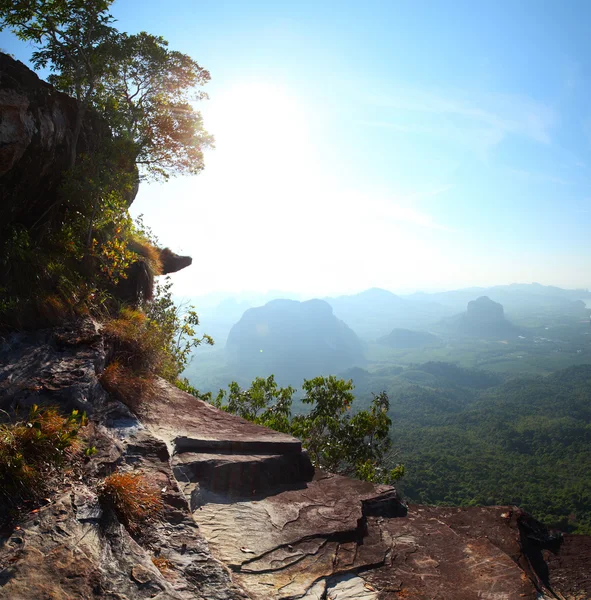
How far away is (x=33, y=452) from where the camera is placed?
14.5 feet

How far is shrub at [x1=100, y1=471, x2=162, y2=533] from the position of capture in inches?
183

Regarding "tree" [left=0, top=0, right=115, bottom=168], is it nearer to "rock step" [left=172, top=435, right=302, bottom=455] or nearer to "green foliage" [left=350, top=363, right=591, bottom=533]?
"rock step" [left=172, top=435, right=302, bottom=455]

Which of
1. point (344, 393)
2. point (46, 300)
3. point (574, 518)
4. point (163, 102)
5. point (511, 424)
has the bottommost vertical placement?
point (511, 424)

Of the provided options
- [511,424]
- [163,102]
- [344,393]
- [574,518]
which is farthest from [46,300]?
[511,424]

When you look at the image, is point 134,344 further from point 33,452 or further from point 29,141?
point 29,141

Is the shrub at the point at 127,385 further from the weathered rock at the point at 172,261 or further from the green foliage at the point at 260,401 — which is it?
the weathered rock at the point at 172,261

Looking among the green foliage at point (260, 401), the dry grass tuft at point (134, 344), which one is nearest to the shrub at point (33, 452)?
the dry grass tuft at point (134, 344)

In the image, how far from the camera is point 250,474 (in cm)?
749

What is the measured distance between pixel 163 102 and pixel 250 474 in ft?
52.0

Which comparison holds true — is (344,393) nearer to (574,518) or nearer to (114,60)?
(114,60)

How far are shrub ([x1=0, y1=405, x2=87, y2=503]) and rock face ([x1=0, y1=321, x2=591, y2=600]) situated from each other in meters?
0.27

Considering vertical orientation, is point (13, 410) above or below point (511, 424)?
above

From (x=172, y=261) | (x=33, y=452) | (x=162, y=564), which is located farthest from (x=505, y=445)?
(x=33, y=452)

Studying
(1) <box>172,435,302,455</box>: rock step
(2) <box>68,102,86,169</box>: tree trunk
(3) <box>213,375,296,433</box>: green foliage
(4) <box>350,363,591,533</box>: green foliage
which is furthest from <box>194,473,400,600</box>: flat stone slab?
(4) <box>350,363,591,533</box>: green foliage
